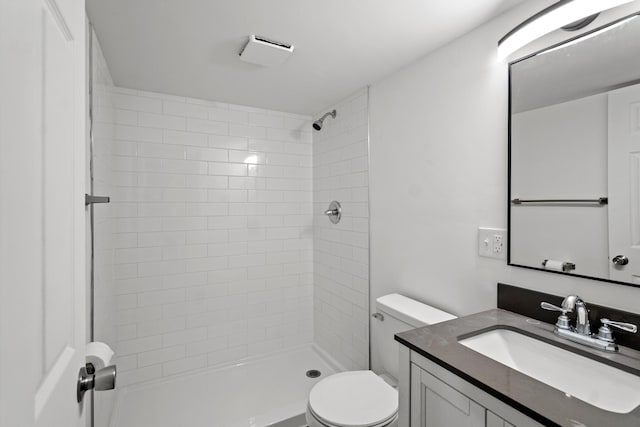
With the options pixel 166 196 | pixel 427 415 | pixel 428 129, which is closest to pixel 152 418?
pixel 166 196

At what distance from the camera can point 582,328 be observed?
1021 millimetres

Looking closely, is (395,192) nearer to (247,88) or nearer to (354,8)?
(354,8)

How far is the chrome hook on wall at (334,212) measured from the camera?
248 cm

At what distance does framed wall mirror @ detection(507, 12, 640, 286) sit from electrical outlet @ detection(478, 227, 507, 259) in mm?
40

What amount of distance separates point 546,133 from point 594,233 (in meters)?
0.40

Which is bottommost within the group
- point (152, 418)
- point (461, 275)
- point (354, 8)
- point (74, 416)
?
point (152, 418)

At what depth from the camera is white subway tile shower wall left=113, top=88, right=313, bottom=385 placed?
7.34 feet

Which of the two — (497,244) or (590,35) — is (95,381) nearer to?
(497,244)

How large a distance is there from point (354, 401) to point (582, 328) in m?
0.98

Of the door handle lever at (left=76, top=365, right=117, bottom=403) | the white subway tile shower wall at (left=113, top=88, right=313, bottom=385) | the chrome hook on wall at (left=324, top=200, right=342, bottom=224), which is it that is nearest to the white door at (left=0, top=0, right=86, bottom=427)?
the door handle lever at (left=76, top=365, right=117, bottom=403)

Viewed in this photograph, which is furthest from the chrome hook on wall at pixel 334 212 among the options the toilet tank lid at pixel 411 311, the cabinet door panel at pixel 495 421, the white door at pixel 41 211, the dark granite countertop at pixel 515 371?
the white door at pixel 41 211

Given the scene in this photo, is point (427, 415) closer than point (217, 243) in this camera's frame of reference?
Yes

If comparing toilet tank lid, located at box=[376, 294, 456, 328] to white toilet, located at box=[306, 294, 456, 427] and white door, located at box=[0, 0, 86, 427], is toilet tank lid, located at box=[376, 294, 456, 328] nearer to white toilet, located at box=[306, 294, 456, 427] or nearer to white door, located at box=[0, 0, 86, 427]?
white toilet, located at box=[306, 294, 456, 427]

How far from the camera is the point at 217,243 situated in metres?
2.51
